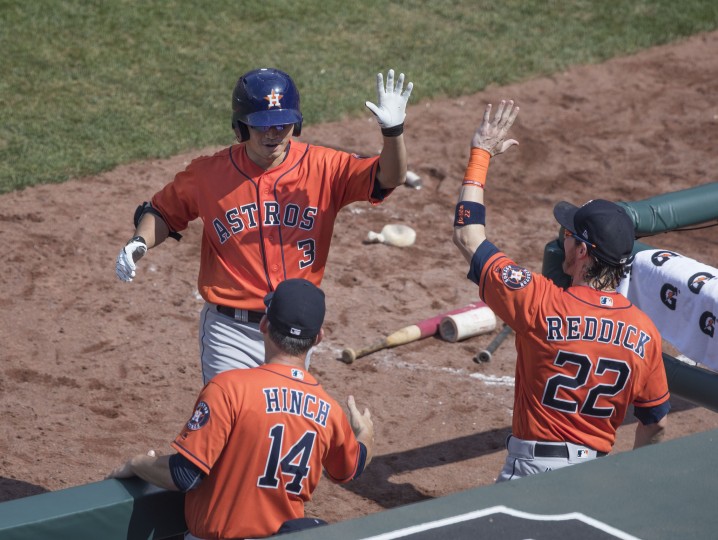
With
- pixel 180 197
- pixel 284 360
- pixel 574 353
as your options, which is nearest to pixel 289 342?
pixel 284 360

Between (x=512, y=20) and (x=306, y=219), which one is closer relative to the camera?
(x=306, y=219)

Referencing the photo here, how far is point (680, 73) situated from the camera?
10391 millimetres

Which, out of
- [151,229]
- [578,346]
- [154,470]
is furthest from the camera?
[151,229]

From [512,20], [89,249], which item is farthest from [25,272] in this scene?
[512,20]

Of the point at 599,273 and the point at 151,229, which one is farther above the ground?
the point at 599,273

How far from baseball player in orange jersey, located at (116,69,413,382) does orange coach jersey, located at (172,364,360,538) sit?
3.91ft

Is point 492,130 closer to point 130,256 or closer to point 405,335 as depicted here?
point 130,256

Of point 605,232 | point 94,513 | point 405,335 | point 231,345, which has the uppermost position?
point 605,232

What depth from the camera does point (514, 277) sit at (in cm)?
360

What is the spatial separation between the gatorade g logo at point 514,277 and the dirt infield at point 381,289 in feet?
5.73

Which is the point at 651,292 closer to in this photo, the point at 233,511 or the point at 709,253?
the point at 233,511

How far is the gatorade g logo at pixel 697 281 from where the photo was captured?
4.43 m

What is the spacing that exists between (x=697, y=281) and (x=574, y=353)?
46.6 inches

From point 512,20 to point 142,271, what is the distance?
560 centimetres
